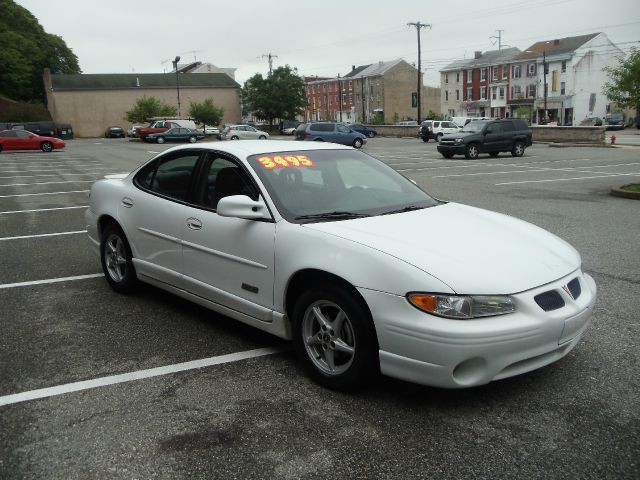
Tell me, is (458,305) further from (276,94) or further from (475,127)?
(276,94)

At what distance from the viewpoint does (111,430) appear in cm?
320

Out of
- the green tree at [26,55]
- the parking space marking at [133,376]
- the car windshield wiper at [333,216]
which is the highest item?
the green tree at [26,55]

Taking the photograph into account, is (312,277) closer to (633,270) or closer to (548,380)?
(548,380)

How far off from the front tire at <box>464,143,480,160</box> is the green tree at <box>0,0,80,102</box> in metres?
66.4

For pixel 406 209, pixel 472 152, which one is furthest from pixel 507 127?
pixel 406 209

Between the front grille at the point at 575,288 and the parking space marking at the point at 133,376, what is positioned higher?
the front grille at the point at 575,288

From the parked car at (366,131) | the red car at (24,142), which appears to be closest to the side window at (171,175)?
the red car at (24,142)

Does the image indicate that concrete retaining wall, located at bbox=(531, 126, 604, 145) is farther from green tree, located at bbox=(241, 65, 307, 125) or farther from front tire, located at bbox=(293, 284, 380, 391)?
green tree, located at bbox=(241, 65, 307, 125)

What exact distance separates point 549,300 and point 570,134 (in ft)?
126

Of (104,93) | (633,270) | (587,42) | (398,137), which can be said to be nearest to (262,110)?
(104,93)

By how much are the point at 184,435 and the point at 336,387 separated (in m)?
0.93

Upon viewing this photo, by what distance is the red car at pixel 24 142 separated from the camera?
3841 cm

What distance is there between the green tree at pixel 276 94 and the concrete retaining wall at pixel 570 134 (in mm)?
48892

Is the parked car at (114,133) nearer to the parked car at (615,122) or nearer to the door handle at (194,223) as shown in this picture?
the parked car at (615,122)
